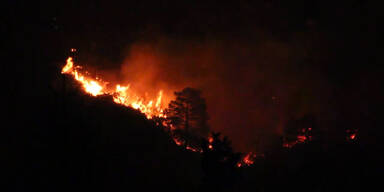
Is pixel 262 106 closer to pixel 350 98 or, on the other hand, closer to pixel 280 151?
pixel 350 98

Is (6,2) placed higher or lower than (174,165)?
higher

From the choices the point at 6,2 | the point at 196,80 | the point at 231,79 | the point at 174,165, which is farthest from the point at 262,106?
the point at 6,2

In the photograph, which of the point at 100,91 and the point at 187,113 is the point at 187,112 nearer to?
the point at 187,113

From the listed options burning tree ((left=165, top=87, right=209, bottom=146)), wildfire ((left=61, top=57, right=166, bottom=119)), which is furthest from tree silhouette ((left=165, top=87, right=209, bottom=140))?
wildfire ((left=61, top=57, right=166, bottom=119))

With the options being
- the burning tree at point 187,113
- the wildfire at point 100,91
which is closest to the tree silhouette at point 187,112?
the burning tree at point 187,113

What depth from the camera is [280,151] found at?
32.1 meters

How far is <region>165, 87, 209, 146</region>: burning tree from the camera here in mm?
35938

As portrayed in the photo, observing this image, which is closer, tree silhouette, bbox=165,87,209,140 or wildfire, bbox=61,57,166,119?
wildfire, bbox=61,57,166,119

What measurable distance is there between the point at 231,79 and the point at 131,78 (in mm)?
12860

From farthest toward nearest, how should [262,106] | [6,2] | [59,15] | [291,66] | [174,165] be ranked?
[291,66] < [262,106] < [59,15] < [6,2] < [174,165]

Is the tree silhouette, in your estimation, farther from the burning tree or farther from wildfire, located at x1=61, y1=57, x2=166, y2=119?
wildfire, located at x1=61, y1=57, x2=166, y2=119

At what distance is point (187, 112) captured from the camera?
120 feet

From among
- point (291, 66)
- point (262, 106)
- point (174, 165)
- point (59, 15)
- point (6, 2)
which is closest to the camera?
point (174, 165)

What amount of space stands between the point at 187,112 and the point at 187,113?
0.09 metres
